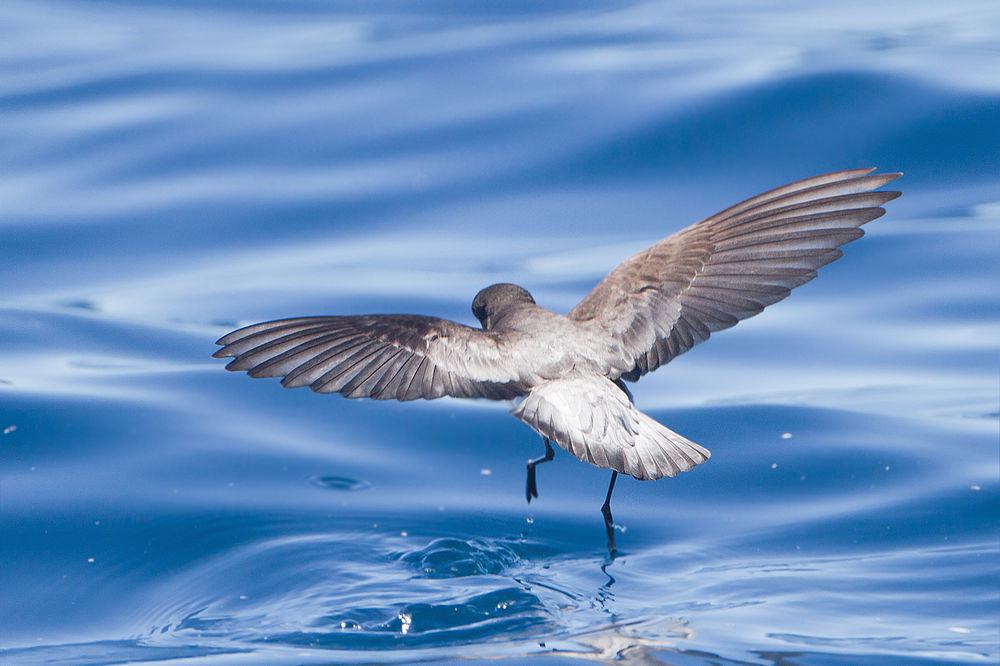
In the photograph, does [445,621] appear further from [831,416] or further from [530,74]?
[530,74]

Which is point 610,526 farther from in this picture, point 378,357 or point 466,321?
point 466,321

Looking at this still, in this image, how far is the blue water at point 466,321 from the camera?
486 centimetres

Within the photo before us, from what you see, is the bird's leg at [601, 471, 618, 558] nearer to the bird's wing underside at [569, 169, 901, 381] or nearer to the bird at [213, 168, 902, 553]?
the bird at [213, 168, 902, 553]

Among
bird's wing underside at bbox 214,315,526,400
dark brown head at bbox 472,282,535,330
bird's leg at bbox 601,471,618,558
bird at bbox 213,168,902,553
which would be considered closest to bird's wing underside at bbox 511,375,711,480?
bird at bbox 213,168,902,553

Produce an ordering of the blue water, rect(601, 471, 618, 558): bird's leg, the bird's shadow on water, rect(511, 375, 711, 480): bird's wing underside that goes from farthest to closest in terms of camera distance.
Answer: rect(601, 471, 618, 558): bird's leg < the blue water < the bird's shadow on water < rect(511, 375, 711, 480): bird's wing underside

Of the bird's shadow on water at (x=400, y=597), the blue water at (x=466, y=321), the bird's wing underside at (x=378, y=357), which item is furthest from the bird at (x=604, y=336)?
the blue water at (x=466, y=321)

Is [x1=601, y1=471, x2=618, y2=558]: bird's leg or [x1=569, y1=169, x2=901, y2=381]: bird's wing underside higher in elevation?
[x1=569, y1=169, x2=901, y2=381]: bird's wing underside

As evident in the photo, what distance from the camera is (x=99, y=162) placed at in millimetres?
9172

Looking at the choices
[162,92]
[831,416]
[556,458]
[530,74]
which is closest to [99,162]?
[162,92]

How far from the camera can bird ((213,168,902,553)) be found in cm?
431

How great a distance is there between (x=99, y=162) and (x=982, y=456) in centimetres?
563

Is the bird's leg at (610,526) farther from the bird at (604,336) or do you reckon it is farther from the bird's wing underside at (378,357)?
the bird's wing underside at (378,357)

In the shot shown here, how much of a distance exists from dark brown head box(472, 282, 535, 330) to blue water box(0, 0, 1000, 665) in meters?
0.89

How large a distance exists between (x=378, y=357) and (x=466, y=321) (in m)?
2.61
